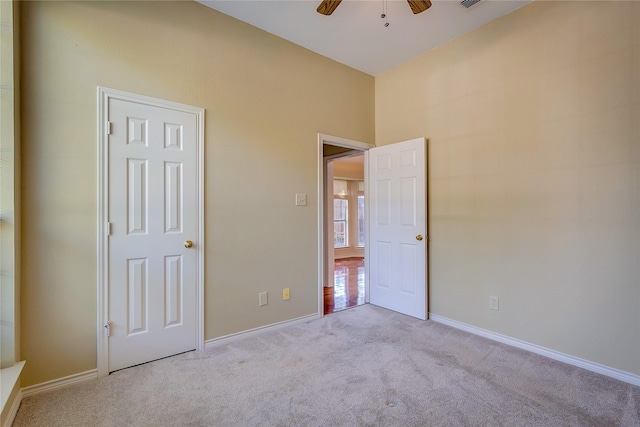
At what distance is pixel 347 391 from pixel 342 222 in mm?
6439

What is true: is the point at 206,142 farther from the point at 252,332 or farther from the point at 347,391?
the point at 347,391

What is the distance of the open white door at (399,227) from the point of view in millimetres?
3209

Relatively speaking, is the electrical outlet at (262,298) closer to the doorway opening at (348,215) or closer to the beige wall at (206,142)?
the beige wall at (206,142)

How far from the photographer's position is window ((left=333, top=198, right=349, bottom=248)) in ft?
26.8

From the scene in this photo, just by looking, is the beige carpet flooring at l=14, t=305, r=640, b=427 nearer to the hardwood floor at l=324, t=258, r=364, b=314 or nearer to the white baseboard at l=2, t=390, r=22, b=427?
the white baseboard at l=2, t=390, r=22, b=427

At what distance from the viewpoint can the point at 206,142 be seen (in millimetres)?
2531

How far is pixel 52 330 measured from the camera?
1938 mm

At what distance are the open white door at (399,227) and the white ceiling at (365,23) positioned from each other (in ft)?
3.42

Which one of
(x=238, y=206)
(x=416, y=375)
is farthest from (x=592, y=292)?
(x=238, y=206)

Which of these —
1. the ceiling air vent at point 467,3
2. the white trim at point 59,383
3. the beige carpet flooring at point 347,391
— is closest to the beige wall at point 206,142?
the white trim at point 59,383

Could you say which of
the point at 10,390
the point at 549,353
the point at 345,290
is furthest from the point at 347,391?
the point at 345,290

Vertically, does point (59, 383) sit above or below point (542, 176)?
below

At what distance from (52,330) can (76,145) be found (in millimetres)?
1260

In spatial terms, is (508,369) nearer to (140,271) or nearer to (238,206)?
(238,206)
